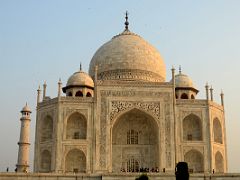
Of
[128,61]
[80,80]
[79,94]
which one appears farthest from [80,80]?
[128,61]

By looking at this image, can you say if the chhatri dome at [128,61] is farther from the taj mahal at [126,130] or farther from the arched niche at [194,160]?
the arched niche at [194,160]

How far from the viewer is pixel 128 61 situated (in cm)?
2550

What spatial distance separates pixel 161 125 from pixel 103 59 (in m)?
6.27

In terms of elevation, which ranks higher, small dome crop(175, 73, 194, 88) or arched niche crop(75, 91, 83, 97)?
small dome crop(175, 73, 194, 88)

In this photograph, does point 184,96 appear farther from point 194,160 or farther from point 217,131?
point 194,160

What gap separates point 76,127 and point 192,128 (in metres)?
6.37

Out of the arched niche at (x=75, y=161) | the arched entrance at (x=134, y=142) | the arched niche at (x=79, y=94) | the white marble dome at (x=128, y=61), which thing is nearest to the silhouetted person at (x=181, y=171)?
the arched entrance at (x=134, y=142)

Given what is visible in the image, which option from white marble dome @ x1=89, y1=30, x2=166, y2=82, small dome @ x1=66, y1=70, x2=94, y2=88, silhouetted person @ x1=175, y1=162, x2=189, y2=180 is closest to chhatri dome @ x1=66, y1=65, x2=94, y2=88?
small dome @ x1=66, y1=70, x2=94, y2=88

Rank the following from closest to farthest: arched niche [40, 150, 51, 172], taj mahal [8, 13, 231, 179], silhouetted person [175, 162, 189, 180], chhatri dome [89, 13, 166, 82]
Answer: silhouetted person [175, 162, 189, 180] < taj mahal [8, 13, 231, 179] < arched niche [40, 150, 51, 172] < chhatri dome [89, 13, 166, 82]

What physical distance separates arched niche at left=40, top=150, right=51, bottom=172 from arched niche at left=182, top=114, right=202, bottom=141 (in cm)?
737

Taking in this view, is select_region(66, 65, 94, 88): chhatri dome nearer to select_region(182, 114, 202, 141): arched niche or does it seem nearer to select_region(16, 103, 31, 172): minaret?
select_region(16, 103, 31, 172): minaret

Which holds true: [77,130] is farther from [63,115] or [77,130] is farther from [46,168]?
Answer: [46,168]

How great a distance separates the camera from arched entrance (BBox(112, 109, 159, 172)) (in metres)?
22.6

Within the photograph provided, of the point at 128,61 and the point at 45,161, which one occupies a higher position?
the point at 128,61
